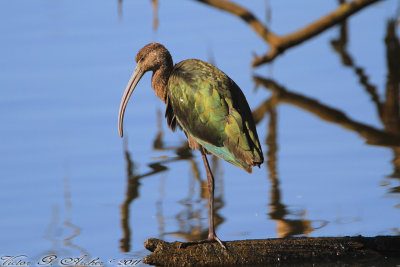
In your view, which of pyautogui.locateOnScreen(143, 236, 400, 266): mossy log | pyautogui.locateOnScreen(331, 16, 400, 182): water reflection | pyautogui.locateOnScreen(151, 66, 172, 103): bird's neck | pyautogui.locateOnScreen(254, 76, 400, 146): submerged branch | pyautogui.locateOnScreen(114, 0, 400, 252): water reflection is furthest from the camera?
pyautogui.locateOnScreen(331, 16, 400, 182): water reflection

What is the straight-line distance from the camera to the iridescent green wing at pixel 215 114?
7.11 metres

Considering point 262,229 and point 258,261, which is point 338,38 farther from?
point 258,261

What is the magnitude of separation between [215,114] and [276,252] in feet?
3.73

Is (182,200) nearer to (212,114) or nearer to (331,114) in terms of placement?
(212,114)

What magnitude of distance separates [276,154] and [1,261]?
15.0 ft

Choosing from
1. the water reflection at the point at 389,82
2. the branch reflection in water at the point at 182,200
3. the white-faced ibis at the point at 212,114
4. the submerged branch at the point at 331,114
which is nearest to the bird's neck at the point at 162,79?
the white-faced ibis at the point at 212,114

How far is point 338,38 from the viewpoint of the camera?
20.0 meters

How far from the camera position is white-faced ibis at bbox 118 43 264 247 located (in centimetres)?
711

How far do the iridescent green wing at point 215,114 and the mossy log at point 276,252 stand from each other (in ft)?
2.03

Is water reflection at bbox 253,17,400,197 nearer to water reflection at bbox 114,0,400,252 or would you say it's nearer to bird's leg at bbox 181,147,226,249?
water reflection at bbox 114,0,400,252

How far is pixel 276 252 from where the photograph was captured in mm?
6996

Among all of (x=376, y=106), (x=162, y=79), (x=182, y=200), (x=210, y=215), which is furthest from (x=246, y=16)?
(x=210, y=215)

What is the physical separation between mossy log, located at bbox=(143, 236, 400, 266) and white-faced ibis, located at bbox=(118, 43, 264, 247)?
0.15 metres

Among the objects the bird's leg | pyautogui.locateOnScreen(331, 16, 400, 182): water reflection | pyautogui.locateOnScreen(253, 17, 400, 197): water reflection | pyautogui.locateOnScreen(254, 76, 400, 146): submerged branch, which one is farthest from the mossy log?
pyautogui.locateOnScreen(254, 76, 400, 146): submerged branch
